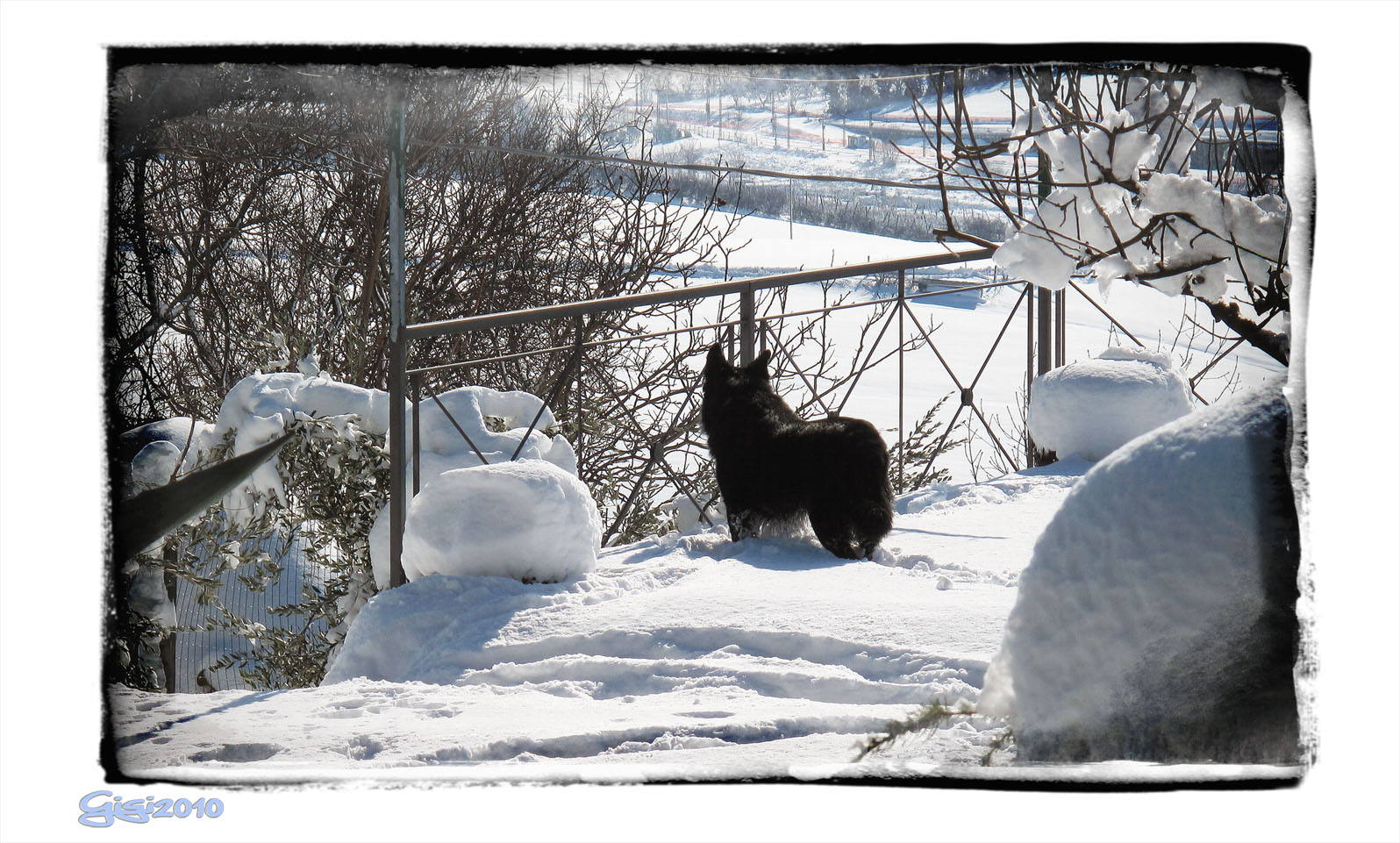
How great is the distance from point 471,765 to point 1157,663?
3.38ft

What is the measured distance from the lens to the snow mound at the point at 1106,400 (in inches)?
184

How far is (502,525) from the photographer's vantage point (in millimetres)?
3398

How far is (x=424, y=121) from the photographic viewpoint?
6.96 metres

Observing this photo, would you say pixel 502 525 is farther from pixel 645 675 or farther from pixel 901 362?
pixel 901 362

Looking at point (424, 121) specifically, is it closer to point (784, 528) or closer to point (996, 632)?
point (784, 528)

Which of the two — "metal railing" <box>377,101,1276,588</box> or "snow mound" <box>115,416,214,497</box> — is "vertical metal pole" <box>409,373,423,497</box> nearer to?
"metal railing" <box>377,101,1276,588</box>

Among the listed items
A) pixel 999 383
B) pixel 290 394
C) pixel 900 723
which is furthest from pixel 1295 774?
pixel 999 383

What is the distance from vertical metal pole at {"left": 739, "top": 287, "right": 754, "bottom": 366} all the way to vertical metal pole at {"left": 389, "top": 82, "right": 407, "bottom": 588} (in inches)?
54.2

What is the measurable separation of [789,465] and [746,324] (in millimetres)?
1019

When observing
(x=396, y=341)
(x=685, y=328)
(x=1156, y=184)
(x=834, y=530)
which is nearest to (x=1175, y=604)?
(x=1156, y=184)

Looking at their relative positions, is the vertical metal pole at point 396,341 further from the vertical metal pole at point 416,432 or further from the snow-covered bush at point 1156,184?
the snow-covered bush at point 1156,184
